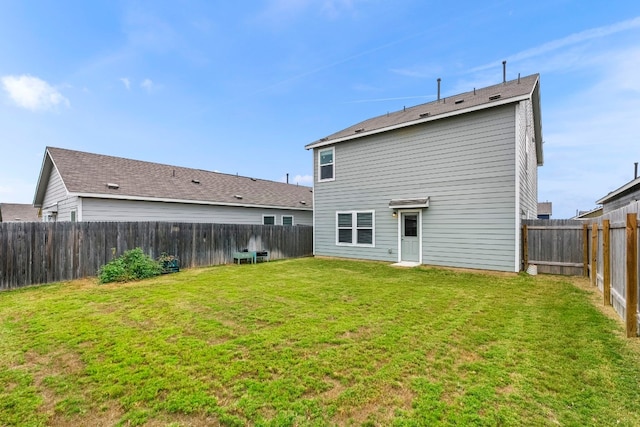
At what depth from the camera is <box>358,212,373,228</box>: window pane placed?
38.9 feet

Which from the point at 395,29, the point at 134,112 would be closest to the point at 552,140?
→ the point at 395,29

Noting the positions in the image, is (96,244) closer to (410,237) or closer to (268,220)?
(268,220)

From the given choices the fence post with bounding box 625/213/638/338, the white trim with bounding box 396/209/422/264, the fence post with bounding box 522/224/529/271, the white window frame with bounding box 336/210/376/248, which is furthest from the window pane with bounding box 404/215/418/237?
the fence post with bounding box 625/213/638/338

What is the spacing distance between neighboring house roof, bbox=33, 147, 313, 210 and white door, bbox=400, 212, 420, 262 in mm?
8601

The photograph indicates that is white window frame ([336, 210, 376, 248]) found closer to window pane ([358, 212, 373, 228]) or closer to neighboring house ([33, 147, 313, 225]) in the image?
window pane ([358, 212, 373, 228])

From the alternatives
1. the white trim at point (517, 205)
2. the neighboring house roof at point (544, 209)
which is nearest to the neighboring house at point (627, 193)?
the white trim at point (517, 205)

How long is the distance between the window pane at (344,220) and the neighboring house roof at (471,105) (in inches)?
132

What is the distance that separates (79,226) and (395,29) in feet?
48.3

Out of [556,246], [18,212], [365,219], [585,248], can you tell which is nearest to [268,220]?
[365,219]

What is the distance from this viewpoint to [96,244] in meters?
8.97

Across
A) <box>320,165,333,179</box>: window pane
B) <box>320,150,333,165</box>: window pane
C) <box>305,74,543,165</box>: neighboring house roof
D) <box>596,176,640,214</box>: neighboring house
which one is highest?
<box>305,74,543,165</box>: neighboring house roof

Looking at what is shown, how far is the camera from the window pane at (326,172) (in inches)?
522

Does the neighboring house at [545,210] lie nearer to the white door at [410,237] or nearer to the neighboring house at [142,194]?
the neighboring house at [142,194]

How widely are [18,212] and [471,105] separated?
4130cm
